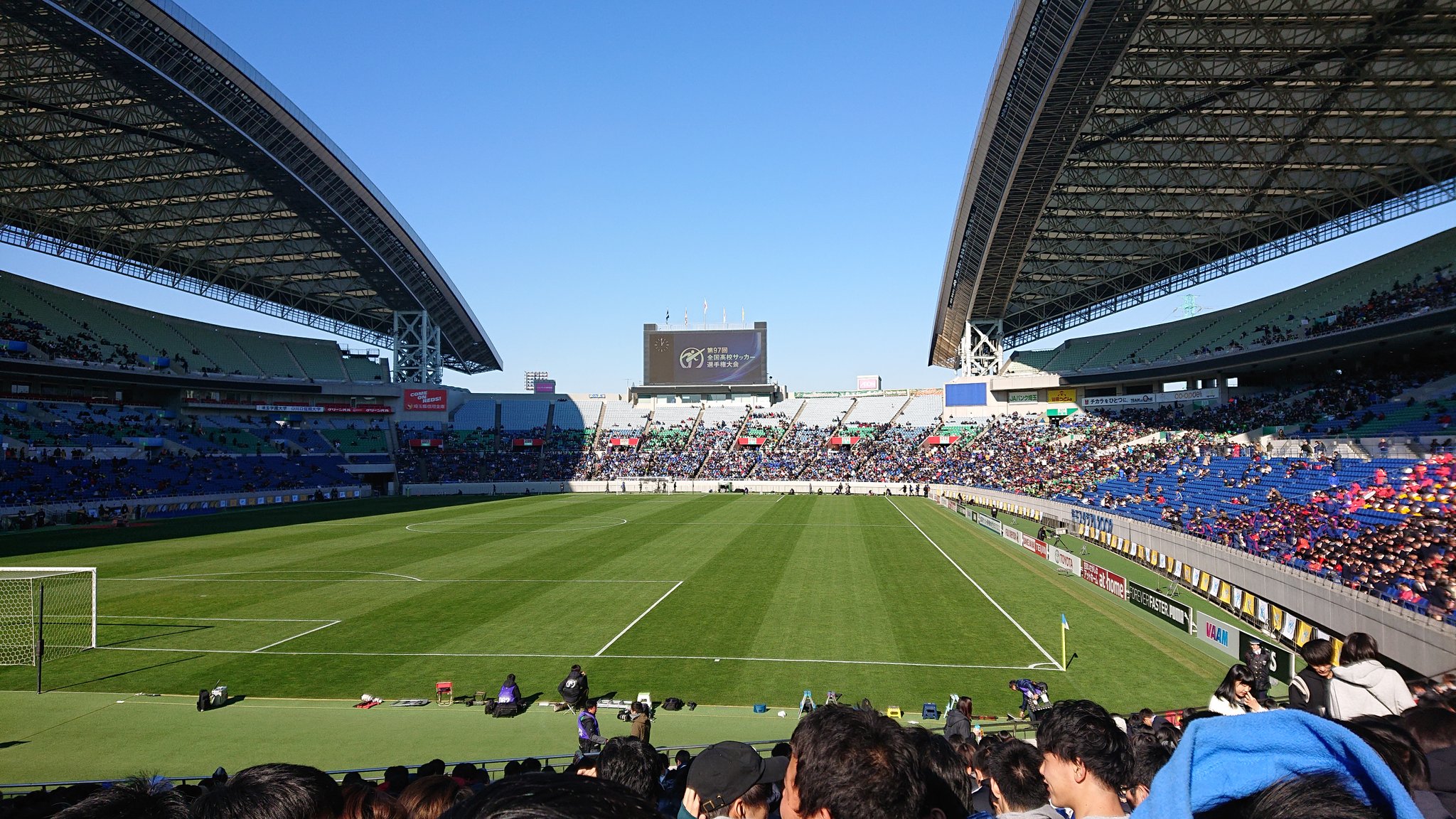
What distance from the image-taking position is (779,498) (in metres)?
69.8

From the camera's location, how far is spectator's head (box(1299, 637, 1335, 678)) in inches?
303

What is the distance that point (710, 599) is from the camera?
26.9 m

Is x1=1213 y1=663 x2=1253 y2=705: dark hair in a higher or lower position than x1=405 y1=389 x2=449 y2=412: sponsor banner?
lower

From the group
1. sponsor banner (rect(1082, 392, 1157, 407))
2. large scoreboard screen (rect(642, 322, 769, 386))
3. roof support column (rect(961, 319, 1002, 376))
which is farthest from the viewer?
large scoreboard screen (rect(642, 322, 769, 386))

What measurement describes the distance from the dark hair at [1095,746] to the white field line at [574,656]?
16153mm

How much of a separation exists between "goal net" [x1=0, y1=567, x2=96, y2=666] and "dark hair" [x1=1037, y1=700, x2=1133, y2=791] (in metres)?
21.9

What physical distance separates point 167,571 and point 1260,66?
2018 inches

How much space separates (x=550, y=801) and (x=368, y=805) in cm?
249

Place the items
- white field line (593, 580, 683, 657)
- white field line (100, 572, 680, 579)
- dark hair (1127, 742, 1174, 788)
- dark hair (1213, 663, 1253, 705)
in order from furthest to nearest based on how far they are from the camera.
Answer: white field line (100, 572, 680, 579), white field line (593, 580, 683, 657), dark hair (1213, 663, 1253, 705), dark hair (1127, 742, 1174, 788)

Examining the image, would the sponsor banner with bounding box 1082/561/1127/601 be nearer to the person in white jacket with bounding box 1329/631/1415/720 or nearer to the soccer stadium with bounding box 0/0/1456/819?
the soccer stadium with bounding box 0/0/1456/819

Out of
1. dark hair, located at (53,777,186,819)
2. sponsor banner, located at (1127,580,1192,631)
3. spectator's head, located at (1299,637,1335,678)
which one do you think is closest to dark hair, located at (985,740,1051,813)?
dark hair, located at (53,777,186,819)

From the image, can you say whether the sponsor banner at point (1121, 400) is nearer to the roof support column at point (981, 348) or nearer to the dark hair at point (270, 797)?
the roof support column at point (981, 348)

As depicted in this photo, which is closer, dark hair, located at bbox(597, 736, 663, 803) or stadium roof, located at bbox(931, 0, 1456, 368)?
dark hair, located at bbox(597, 736, 663, 803)

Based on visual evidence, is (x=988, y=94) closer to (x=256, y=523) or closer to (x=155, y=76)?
(x=155, y=76)
